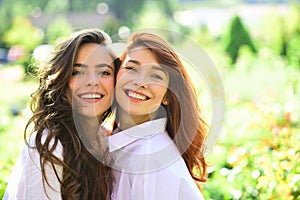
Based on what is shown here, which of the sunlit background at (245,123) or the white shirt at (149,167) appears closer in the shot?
the white shirt at (149,167)

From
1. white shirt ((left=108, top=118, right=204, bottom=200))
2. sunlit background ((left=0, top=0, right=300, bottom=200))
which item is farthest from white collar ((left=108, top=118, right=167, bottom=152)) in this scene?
sunlit background ((left=0, top=0, right=300, bottom=200))

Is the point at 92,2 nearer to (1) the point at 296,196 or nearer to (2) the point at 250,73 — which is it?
(2) the point at 250,73

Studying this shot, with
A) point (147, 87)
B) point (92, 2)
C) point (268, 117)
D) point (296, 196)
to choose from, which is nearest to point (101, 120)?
point (147, 87)

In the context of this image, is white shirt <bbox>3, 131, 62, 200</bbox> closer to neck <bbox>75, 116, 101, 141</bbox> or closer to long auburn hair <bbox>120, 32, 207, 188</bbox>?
neck <bbox>75, 116, 101, 141</bbox>

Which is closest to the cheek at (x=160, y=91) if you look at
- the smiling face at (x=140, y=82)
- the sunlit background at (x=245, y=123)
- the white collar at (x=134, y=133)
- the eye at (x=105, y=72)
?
the smiling face at (x=140, y=82)

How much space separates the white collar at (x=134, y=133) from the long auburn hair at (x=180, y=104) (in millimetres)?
88

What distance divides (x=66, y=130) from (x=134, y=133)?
0.98ft

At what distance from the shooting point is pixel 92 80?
8.99 ft

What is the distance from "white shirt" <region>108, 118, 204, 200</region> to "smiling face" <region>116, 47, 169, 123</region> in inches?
3.8

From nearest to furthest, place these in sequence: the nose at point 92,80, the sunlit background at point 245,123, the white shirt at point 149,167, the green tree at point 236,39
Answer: the white shirt at point 149,167 → the nose at point 92,80 → the sunlit background at point 245,123 → the green tree at point 236,39

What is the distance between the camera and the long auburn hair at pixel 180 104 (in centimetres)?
270

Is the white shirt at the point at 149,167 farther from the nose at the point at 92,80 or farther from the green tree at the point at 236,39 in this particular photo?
the green tree at the point at 236,39

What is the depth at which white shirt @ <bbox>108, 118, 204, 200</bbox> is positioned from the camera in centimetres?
261

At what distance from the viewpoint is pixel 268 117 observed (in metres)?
5.48
